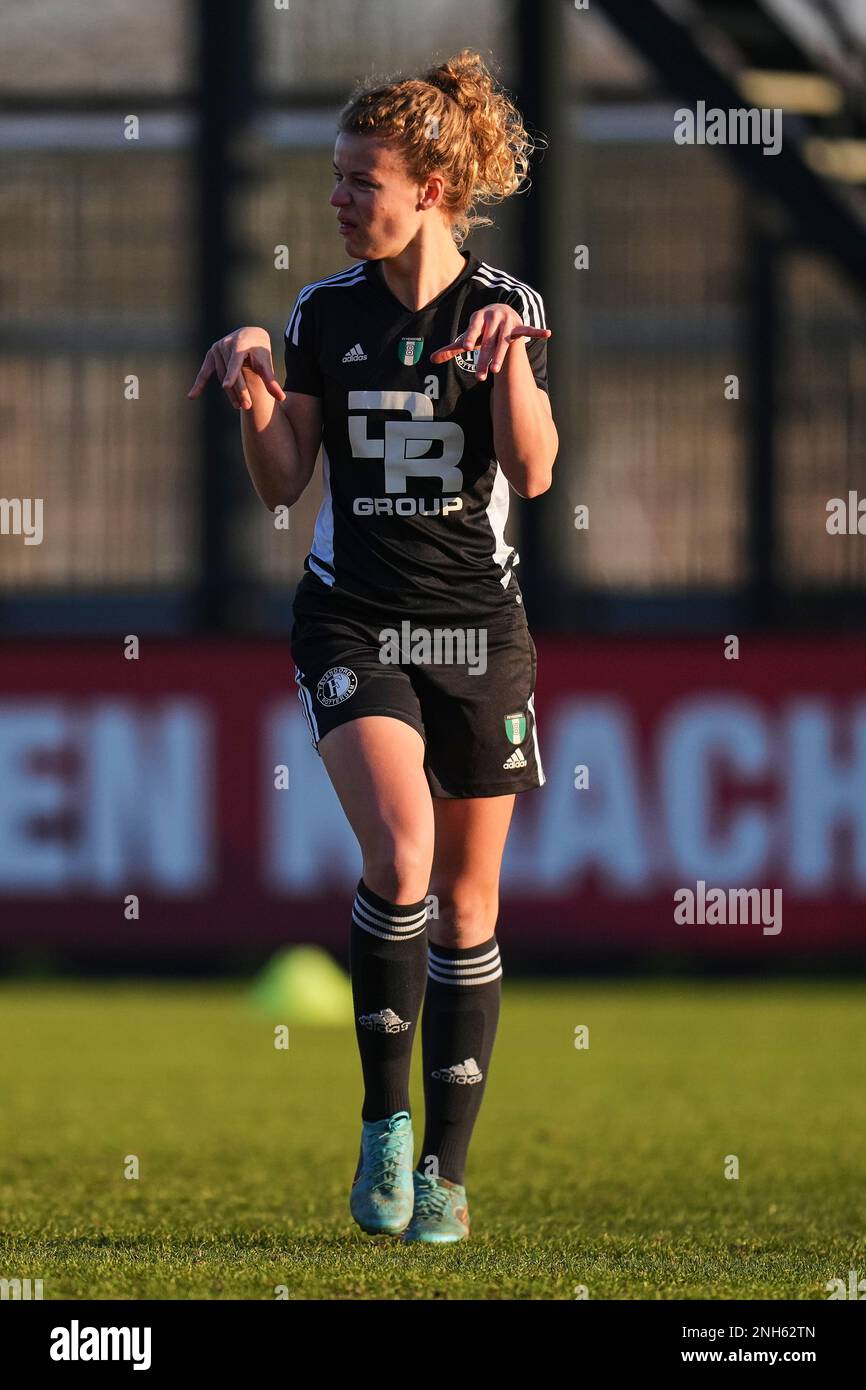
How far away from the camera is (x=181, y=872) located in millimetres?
9148

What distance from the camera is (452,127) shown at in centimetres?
392

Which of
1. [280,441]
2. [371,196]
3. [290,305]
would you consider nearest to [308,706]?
[280,441]

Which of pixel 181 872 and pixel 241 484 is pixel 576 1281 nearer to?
pixel 181 872

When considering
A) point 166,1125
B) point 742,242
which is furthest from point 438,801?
point 742,242

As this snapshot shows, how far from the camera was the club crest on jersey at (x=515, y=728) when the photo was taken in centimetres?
400

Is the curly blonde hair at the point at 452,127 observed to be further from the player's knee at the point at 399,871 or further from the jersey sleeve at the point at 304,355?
the player's knee at the point at 399,871

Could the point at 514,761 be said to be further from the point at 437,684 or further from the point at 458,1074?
the point at 458,1074

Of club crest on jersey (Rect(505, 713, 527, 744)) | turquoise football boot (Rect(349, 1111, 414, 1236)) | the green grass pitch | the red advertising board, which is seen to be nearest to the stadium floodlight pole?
the red advertising board

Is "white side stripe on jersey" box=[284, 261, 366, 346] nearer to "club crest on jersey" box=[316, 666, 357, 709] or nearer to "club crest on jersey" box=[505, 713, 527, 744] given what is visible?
"club crest on jersey" box=[316, 666, 357, 709]

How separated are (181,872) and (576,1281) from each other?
18.6 ft

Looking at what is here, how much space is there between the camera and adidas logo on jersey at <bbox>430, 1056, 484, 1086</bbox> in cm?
404

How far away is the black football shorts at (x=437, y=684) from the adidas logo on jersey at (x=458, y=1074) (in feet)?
1.69

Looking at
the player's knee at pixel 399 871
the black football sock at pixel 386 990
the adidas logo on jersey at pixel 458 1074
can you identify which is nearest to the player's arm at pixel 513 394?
the player's knee at pixel 399 871

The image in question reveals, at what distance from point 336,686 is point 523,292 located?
0.81 meters
